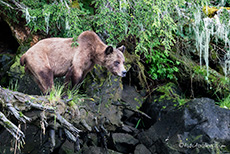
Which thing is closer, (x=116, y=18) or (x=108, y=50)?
(x=108, y=50)

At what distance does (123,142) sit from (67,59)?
2.53m

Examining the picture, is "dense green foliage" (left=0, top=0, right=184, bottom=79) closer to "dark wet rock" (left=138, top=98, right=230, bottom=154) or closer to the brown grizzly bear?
the brown grizzly bear

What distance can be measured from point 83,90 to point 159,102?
6.76 ft

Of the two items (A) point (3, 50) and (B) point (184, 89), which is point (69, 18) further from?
(B) point (184, 89)

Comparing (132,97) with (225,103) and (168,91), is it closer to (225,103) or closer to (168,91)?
(168,91)

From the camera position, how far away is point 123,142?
216 inches

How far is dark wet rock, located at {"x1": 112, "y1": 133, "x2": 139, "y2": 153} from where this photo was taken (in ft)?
18.0

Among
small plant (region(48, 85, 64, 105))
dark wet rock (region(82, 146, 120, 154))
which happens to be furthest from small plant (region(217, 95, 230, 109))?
small plant (region(48, 85, 64, 105))

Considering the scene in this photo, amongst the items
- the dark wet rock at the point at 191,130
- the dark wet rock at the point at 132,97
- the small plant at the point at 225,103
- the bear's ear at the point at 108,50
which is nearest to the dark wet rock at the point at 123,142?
the dark wet rock at the point at 191,130

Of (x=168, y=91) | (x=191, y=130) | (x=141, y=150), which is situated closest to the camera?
(x=191, y=130)

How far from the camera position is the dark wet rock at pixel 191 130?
4758mm

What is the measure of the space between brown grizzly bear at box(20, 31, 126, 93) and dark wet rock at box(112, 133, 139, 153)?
1.99 m

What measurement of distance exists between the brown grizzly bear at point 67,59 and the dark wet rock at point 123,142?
199 centimetres

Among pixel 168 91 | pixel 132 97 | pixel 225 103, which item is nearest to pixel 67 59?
pixel 132 97
